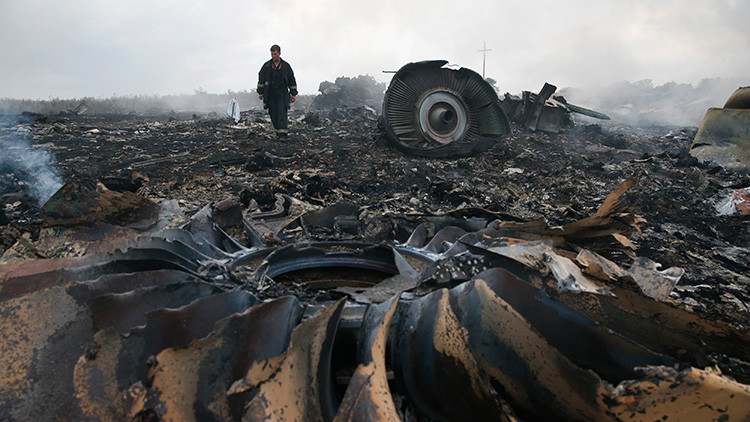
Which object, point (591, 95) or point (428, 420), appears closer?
point (428, 420)

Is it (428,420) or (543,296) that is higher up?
(543,296)

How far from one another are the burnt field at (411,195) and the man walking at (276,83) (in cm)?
94

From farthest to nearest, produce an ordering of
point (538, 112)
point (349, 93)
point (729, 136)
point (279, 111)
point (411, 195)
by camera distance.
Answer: point (349, 93), point (538, 112), point (279, 111), point (729, 136), point (411, 195)

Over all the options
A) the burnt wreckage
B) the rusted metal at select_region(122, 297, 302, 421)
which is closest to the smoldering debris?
the burnt wreckage

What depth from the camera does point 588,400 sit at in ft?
3.38

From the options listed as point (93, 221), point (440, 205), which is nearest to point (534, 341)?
point (93, 221)

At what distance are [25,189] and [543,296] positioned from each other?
250 inches

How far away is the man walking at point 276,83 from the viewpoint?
28.9 ft

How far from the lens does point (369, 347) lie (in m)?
1.12

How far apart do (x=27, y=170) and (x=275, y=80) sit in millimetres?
4839

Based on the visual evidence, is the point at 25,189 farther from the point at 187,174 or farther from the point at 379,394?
the point at 379,394

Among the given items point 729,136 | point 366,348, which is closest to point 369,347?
point 366,348

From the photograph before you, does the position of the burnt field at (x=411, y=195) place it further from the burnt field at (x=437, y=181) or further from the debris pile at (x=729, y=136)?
the debris pile at (x=729, y=136)

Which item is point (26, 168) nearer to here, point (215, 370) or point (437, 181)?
point (437, 181)
